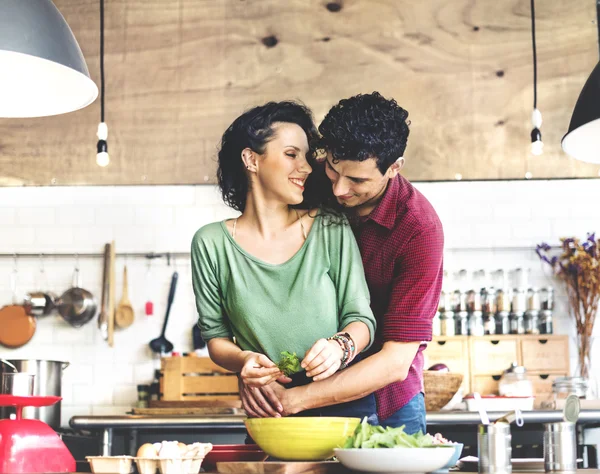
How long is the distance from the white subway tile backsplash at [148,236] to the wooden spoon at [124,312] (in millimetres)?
49

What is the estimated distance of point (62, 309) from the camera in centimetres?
598

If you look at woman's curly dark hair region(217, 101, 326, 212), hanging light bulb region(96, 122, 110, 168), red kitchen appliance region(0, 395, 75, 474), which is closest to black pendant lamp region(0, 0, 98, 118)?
woman's curly dark hair region(217, 101, 326, 212)

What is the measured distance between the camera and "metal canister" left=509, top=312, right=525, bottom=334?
5777mm

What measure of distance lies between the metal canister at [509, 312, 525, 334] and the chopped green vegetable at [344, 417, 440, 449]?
3973mm

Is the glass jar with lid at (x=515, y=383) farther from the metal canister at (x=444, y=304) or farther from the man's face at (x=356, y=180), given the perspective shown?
the man's face at (x=356, y=180)

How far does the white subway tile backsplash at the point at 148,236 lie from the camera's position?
5996 millimetres

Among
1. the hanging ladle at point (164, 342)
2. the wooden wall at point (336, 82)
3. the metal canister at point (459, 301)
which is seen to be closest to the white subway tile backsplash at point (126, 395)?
the hanging ladle at point (164, 342)

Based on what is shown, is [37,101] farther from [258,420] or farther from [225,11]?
[225,11]

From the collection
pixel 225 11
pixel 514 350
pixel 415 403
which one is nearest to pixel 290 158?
pixel 415 403

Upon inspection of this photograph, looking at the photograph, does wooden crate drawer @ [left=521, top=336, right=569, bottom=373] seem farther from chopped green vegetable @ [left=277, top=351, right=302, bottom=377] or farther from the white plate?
the white plate

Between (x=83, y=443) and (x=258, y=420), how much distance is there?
13.2 ft

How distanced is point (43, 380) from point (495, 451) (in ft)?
11.5

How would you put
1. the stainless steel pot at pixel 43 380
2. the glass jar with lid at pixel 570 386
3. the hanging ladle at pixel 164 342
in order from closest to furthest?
the stainless steel pot at pixel 43 380 < the glass jar with lid at pixel 570 386 < the hanging ladle at pixel 164 342

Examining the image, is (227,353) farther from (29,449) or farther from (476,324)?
(476,324)
